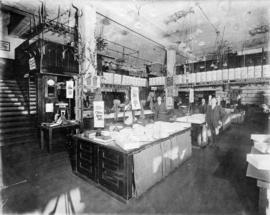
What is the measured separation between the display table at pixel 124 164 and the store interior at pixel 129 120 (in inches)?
0.7

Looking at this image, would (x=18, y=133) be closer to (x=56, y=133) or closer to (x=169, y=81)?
(x=56, y=133)

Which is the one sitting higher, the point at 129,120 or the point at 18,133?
the point at 129,120

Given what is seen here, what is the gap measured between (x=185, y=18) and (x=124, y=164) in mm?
5428

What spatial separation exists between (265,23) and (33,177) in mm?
8594

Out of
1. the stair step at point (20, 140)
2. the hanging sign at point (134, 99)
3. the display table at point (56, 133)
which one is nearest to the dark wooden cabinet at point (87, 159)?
Result: the hanging sign at point (134, 99)

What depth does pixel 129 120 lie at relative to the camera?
12.1 feet

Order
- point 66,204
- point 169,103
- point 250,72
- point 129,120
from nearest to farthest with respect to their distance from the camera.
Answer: point 66,204 → point 129,120 → point 250,72 → point 169,103

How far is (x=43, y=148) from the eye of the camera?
5.23m

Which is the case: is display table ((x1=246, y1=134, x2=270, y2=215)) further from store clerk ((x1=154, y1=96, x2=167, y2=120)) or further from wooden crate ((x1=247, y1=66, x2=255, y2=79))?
store clerk ((x1=154, y1=96, x2=167, y2=120))

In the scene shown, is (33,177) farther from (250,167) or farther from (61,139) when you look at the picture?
(250,167)

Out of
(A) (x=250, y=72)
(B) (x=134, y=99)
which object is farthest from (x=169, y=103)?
(B) (x=134, y=99)

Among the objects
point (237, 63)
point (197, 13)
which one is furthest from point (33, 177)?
point (237, 63)

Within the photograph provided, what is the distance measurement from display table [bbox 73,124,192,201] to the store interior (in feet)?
0.06

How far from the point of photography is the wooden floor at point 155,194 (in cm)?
245
